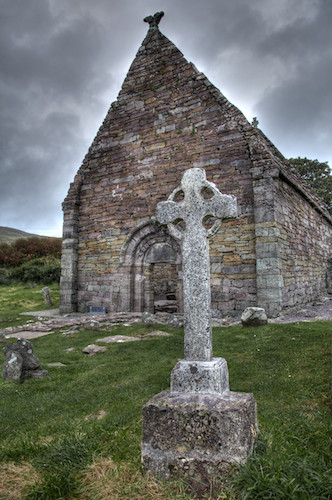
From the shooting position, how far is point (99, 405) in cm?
382

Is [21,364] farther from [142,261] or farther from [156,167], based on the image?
[156,167]

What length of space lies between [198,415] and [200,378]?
0.38m

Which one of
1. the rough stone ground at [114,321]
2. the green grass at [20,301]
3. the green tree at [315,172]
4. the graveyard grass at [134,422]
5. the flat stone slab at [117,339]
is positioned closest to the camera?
the graveyard grass at [134,422]

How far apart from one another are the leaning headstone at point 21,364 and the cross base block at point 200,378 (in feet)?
9.63

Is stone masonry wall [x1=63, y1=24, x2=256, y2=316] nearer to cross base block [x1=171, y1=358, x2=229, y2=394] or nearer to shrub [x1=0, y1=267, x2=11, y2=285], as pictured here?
cross base block [x1=171, y1=358, x2=229, y2=394]

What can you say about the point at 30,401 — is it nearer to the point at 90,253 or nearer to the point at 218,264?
the point at 218,264

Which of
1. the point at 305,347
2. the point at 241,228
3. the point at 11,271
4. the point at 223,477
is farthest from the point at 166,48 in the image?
the point at 11,271

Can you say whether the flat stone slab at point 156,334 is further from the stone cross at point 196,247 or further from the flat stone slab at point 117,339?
the stone cross at point 196,247

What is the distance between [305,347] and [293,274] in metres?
5.14

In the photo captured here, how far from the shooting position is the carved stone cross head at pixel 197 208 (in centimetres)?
324

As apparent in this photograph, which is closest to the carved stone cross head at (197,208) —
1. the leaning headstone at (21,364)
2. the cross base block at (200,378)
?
the cross base block at (200,378)

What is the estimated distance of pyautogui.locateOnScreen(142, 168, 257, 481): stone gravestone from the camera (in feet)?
7.63

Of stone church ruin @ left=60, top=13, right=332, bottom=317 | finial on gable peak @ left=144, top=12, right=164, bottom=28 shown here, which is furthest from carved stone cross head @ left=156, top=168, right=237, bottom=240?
finial on gable peak @ left=144, top=12, right=164, bottom=28

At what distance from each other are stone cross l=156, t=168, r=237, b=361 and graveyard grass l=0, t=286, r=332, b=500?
0.93m
